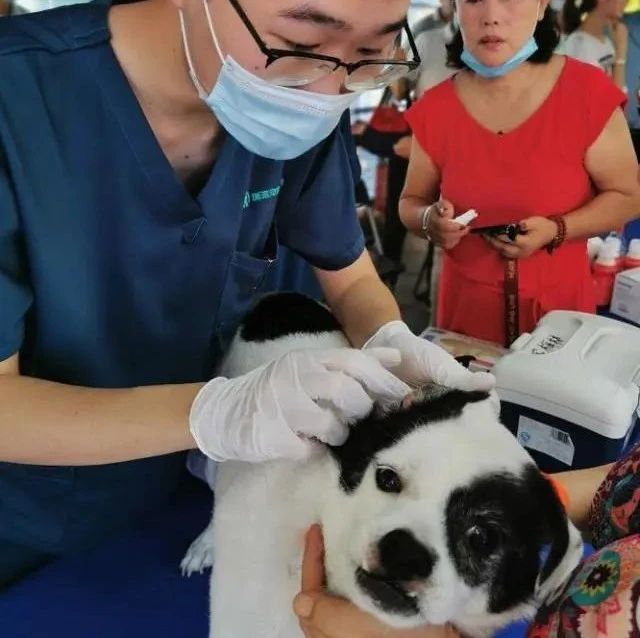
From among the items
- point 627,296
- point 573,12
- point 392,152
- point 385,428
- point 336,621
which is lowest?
point 392,152

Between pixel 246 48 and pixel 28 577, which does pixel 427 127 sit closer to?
pixel 246 48

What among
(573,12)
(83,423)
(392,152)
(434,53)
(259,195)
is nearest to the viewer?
(83,423)

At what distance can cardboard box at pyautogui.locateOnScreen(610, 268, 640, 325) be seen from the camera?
5.45 feet

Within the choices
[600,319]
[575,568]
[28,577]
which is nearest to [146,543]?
[28,577]

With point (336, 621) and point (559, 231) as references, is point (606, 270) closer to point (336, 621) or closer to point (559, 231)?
point (559, 231)

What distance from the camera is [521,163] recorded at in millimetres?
1488

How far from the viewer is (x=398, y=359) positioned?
0.84 metres

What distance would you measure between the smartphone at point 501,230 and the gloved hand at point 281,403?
758mm

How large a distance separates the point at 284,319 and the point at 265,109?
0.36 meters

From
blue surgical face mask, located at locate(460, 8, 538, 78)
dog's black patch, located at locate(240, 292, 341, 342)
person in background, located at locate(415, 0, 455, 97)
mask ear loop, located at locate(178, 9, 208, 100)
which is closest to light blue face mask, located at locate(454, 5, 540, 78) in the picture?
blue surgical face mask, located at locate(460, 8, 538, 78)

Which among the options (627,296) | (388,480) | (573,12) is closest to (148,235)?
(388,480)

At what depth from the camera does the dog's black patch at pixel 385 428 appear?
2.53 ft

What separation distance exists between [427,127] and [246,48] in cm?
97

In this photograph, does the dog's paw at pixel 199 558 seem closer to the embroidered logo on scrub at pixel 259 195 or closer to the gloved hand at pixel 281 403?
the gloved hand at pixel 281 403
